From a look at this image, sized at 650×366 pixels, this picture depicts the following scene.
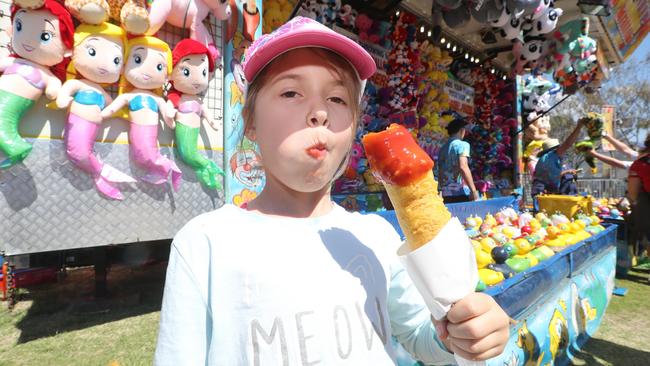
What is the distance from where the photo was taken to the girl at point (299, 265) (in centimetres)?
80

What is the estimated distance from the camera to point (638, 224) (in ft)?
12.4

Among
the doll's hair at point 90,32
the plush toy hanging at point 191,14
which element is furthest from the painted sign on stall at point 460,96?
the doll's hair at point 90,32

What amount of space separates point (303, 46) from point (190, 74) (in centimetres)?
285

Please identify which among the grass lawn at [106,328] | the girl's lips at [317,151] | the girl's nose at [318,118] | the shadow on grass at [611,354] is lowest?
the shadow on grass at [611,354]

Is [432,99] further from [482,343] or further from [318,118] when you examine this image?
[482,343]

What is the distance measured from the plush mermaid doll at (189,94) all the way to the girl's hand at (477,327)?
325 centimetres

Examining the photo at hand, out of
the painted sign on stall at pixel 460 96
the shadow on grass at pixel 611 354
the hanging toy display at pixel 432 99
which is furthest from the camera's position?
the painted sign on stall at pixel 460 96

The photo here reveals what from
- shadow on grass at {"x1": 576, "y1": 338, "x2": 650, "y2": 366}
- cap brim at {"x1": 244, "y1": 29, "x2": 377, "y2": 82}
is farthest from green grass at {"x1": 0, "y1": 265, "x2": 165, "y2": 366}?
shadow on grass at {"x1": 576, "y1": 338, "x2": 650, "y2": 366}

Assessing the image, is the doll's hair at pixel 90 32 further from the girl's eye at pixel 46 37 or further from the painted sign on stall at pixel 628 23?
the painted sign on stall at pixel 628 23

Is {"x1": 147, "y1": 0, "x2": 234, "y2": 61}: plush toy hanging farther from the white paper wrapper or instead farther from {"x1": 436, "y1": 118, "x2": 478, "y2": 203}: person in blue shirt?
{"x1": 436, "y1": 118, "x2": 478, "y2": 203}: person in blue shirt

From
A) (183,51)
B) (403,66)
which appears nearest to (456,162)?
(403,66)

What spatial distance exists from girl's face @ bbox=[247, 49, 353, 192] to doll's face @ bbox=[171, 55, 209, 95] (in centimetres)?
280

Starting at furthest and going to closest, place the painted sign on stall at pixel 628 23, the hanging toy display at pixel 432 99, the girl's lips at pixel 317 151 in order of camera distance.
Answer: the painted sign on stall at pixel 628 23 < the hanging toy display at pixel 432 99 < the girl's lips at pixel 317 151

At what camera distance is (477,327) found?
0.75m
